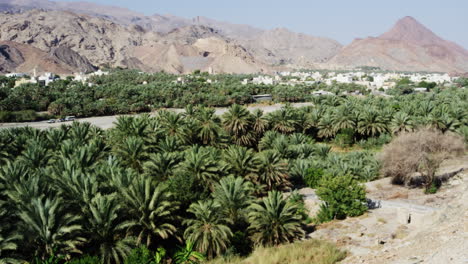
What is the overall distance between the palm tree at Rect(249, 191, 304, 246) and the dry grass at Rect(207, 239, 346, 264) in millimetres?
996

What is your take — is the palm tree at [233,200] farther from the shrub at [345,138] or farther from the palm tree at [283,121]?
the shrub at [345,138]

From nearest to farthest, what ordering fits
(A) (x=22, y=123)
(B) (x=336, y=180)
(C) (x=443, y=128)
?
(B) (x=336, y=180) < (C) (x=443, y=128) < (A) (x=22, y=123)

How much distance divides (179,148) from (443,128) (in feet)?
87.2

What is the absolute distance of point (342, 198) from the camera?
22.1 m

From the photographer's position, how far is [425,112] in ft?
143

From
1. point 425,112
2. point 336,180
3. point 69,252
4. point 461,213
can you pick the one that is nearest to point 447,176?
point 336,180

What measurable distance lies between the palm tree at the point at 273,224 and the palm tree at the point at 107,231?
603 centimetres

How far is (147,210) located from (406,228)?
12744 mm

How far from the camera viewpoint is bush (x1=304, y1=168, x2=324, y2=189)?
90.4ft

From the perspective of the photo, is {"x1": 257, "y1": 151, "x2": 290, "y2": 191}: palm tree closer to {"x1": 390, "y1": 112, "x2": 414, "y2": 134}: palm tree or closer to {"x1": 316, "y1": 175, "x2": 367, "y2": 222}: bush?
{"x1": 316, "y1": 175, "x2": 367, "y2": 222}: bush

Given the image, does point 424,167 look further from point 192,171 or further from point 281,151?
point 192,171

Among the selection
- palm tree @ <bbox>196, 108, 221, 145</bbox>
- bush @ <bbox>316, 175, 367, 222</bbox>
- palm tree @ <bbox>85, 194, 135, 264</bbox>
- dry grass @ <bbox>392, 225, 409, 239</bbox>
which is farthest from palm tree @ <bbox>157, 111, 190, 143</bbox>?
dry grass @ <bbox>392, 225, 409, 239</bbox>

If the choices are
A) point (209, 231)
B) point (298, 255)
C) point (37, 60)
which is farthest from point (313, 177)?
point (37, 60)

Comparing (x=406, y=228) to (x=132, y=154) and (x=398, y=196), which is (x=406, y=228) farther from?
(x=132, y=154)
